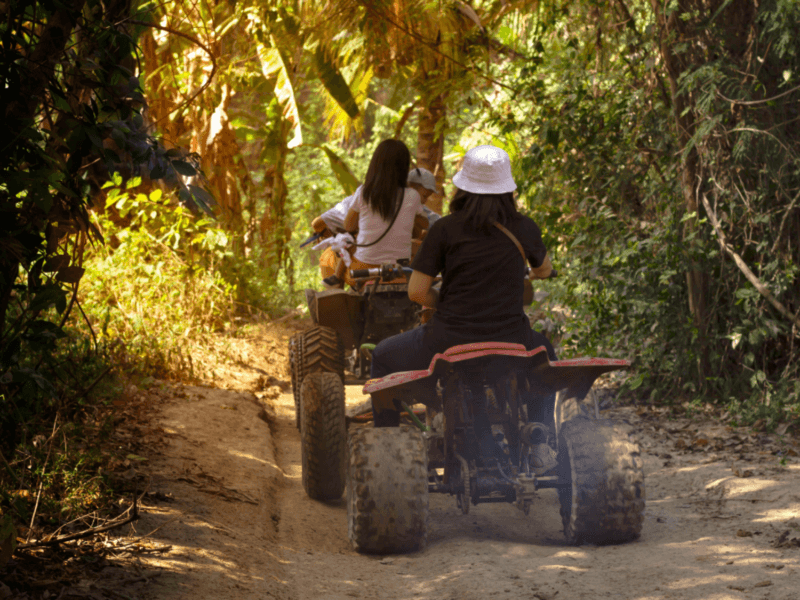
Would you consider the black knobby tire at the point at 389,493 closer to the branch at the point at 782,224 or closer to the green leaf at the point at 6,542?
the green leaf at the point at 6,542

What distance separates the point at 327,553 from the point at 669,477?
281 cm

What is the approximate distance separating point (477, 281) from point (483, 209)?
388mm

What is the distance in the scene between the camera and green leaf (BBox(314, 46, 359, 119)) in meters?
10.6

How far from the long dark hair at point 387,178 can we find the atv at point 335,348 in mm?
501

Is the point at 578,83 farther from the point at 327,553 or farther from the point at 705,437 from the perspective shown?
the point at 327,553

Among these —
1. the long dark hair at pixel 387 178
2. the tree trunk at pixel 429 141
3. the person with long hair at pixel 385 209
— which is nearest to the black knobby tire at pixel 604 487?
the person with long hair at pixel 385 209

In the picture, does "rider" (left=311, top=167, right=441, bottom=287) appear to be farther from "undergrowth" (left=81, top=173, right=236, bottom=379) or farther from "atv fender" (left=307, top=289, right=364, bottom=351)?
"undergrowth" (left=81, top=173, right=236, bottom=379)

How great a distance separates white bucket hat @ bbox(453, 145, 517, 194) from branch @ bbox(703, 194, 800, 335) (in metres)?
3.08

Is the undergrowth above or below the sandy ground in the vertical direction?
above

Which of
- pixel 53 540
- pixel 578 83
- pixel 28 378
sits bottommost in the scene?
pixel 53 540

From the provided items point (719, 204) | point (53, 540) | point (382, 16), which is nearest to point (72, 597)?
point (53, 540)

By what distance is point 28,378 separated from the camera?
3.39 m

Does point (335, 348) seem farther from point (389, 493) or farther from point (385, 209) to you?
point (389, 493)

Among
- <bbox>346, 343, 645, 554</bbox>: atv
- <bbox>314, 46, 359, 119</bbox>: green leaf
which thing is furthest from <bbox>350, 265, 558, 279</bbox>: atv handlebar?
<bbox>314, 46, 359, 119</bbox>: green leaf
